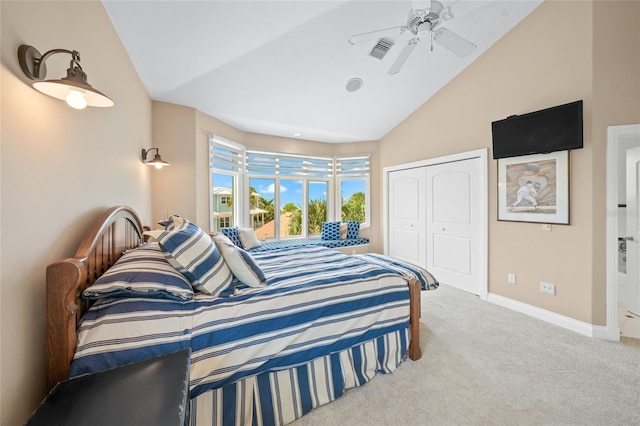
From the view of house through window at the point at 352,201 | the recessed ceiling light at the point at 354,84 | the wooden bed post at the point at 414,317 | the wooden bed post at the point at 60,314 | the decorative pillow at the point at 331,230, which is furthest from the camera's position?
the view of house through window at the point at 352,201

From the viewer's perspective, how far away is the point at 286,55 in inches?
114

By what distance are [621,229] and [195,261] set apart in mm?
5053

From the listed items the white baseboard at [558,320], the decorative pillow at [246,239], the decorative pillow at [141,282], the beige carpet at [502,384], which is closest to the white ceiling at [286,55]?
the decorative pillow at [246,239]

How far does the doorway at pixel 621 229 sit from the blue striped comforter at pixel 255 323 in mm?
2113

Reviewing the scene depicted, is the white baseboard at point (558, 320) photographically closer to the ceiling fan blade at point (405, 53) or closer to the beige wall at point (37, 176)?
the ceiling fan blade at point (405, 53)

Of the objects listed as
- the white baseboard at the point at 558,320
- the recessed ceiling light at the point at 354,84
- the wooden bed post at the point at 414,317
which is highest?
the recessed ceiling light at the point at 354,84

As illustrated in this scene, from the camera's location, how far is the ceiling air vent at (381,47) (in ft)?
8.64

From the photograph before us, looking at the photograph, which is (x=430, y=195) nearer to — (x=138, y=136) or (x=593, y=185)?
(x=593, y=185)

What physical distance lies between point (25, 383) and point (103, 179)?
1.23m

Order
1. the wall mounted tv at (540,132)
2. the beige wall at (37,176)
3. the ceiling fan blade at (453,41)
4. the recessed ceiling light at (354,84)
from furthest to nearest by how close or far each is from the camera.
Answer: the recessed ceiling light at (354,84), the wall mounted tv at (540,132), the ceiling fan blade at (453,41), the beige wall at (37,176)

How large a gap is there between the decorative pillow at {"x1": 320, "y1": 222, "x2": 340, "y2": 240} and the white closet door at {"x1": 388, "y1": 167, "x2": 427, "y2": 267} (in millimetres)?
1076

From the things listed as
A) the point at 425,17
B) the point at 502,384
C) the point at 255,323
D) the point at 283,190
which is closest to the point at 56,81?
the point at 255,323

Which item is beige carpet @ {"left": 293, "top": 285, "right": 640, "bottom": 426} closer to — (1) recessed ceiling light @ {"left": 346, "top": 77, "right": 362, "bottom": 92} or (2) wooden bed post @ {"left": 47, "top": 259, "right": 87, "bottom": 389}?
(2) wooden bed post @ {"left": 47, "top": 259, "right": 87, "bottom": 389}

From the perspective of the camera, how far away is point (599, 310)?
7.97ft
